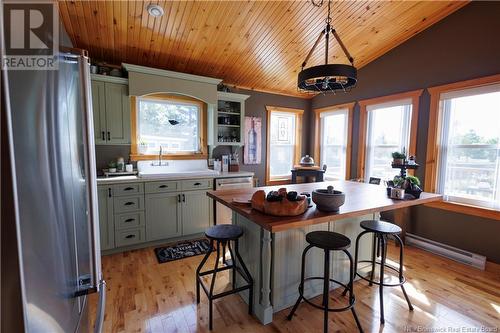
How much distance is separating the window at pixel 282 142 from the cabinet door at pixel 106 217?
280 centimetres

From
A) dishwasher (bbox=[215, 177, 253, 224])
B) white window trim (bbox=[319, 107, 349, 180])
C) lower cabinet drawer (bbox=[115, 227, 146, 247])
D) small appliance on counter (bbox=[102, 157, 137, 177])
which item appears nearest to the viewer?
lower cabinet drawer (bbox=[115, 227, 146, 247])

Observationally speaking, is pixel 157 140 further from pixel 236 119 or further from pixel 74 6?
pixel 74 6

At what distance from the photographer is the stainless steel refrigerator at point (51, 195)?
0.51 metres

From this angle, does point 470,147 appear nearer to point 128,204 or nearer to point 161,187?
point 161,187

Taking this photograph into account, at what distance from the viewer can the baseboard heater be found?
273 cm

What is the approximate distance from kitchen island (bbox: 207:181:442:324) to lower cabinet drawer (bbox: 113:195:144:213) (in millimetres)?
1417

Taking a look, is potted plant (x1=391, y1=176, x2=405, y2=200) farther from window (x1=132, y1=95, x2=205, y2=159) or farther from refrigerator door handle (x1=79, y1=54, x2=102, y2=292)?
window (x1=132, y1=95, x2=205, y2=159)

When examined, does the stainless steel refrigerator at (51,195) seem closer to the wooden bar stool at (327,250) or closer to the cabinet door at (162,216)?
the wooden bar stool at (327,250)

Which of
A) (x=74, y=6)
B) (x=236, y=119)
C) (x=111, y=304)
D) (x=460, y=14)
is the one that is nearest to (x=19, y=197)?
(x=111, y=304)

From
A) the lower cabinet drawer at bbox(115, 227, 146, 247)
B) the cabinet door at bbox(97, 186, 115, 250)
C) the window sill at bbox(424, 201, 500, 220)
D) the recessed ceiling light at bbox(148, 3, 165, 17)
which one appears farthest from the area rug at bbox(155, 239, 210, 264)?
the window sill at bbox(424, 201, 500, 220)

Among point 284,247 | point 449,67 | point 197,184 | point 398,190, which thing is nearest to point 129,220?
point 197,184

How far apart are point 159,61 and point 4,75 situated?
3356 millimetres

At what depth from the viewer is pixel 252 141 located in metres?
4.54

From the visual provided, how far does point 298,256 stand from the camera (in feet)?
6.53
